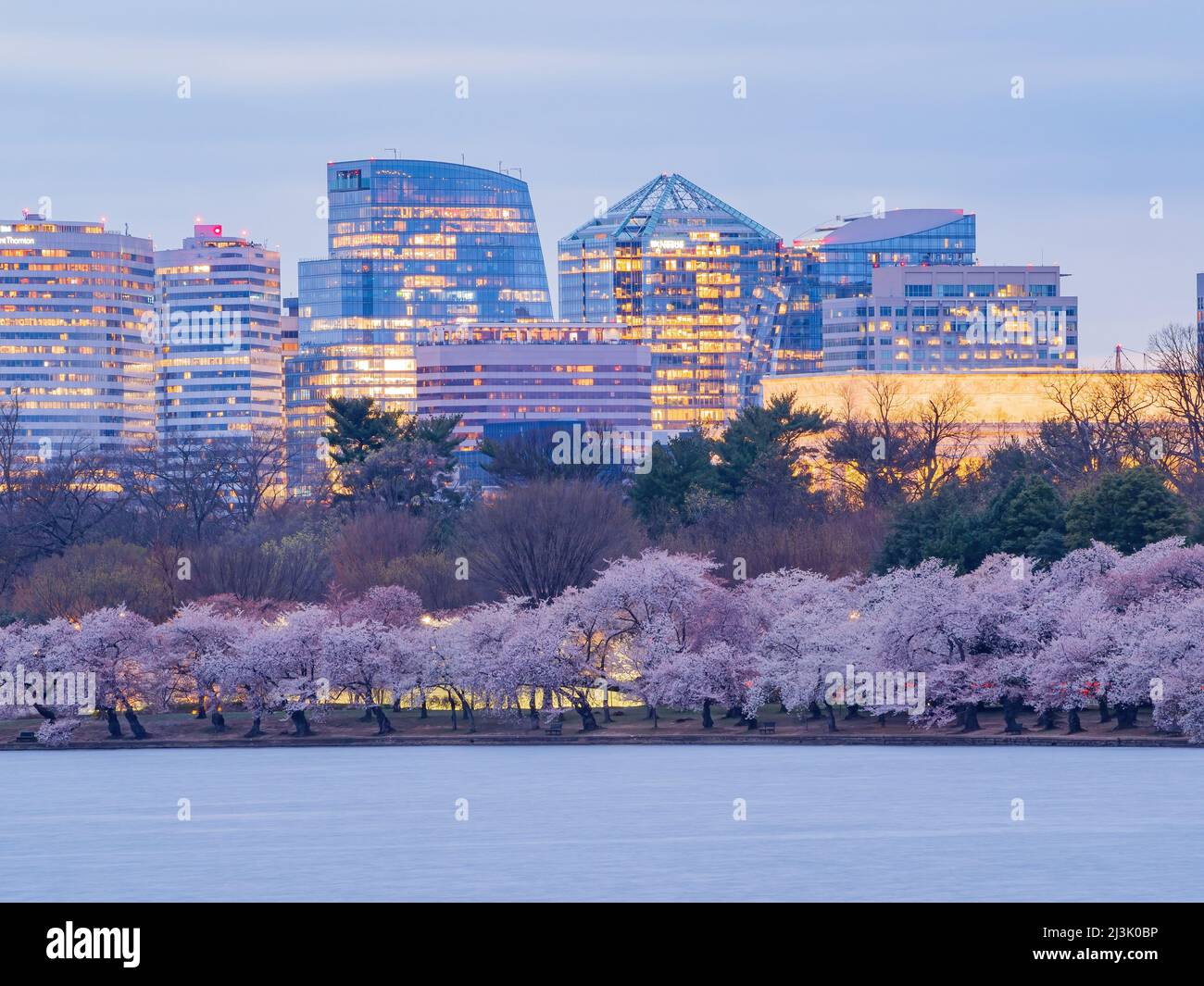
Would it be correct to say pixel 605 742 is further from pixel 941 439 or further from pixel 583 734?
pixel 941 439

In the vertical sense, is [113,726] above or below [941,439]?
below

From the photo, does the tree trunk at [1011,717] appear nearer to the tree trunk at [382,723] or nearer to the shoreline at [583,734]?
the shoreline at [583,734]

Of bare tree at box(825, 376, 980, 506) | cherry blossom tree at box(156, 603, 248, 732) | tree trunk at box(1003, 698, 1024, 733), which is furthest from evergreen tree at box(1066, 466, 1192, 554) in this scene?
cherry blossom tree at box(156, 603, 248, 732)

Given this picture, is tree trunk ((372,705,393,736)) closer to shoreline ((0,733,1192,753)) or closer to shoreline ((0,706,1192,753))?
shoreline ((0,706,1192,753))

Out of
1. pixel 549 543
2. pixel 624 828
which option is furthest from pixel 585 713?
pixel 624 828

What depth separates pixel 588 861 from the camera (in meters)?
45.7

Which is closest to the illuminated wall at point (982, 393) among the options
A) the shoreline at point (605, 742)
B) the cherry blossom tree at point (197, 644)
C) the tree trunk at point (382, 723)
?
the cherry blossom tree at point (197, 644)

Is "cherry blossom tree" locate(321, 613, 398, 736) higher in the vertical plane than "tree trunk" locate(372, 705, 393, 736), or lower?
higher

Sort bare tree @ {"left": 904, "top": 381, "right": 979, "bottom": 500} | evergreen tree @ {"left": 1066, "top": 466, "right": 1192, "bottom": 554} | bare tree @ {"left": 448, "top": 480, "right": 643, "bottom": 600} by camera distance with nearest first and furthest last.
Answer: evergreen tree @ {"left": 1066, "top": 466, "right": 1192, "bottom": 554} < bare tree @ {"left": 448, "top": 480, "right": 643, "bottom": 600} < bare tree @ {"left": 904, "top": 381, "right": 979, "bottom": 500}

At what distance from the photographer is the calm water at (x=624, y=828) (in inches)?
1670

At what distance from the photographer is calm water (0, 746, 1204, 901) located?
1670 inches

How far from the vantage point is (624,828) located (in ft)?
169

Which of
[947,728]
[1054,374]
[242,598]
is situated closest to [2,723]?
[242,598]
